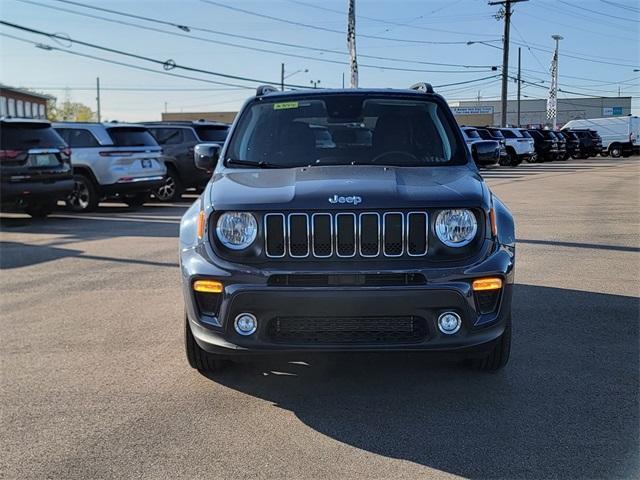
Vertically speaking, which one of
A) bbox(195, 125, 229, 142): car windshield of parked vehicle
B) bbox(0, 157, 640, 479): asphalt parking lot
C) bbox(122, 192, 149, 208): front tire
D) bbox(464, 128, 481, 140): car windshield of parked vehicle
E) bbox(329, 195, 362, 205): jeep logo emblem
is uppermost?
bbox(464, 128, 481, 140): car windshield of parked vehicle

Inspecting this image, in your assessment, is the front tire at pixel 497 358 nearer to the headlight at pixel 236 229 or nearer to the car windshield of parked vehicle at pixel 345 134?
the car windshield of parked vehicle at pixel 345 134

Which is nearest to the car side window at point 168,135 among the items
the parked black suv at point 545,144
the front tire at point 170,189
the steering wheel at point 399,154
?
the front tire at point 170,189

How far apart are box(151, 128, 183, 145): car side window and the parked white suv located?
71.8 ft

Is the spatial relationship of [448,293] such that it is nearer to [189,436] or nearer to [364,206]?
[364,206]

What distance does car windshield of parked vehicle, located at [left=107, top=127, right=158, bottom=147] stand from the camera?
14953 millimetres

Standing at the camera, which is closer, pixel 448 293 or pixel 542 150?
pixel 448 293

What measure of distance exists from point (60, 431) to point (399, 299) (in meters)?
1.96

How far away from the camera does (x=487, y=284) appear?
A: 3854 mm

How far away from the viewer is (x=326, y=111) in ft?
17.4

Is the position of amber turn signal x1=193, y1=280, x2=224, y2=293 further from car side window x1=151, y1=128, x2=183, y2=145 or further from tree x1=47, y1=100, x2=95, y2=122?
tree x1=47, y1=100, x2=95, y2=122

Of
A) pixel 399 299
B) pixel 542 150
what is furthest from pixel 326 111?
pixel 542 150

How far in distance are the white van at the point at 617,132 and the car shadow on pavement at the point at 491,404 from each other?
45.2 m

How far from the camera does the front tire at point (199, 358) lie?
14.6 ft

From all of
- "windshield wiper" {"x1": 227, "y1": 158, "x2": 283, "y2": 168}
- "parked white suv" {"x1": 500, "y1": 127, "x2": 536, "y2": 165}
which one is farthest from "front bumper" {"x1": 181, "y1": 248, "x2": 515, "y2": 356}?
"parked white suv" {"x1": 500, "y1": 127, "x2": 536, "y2": 165}
